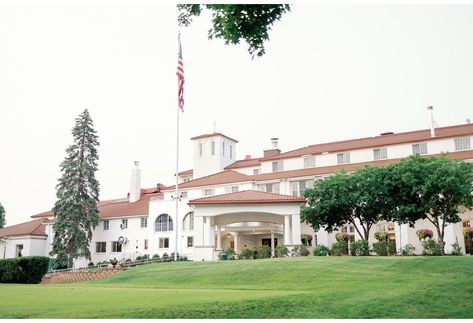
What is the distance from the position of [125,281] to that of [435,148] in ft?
102

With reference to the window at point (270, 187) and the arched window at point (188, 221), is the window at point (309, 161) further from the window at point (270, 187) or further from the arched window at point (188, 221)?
the arched window at point (188, 221)

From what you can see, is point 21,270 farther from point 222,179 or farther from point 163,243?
point 222,179

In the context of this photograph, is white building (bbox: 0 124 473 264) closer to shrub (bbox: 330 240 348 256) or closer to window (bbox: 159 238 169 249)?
window (bbox: 159 238 169 249)

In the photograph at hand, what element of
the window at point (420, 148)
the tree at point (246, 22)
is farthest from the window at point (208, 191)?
the tree at point (246, 22)

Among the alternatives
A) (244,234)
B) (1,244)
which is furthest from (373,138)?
(1,244)

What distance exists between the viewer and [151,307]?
37.9 ft

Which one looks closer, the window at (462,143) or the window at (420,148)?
the window at (462,143)

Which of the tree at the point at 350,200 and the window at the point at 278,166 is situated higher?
the window at the point at 278,166

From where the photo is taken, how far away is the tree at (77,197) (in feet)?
170

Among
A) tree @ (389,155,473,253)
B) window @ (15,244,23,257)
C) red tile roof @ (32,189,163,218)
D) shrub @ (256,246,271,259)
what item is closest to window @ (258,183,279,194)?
red tile roof @ (32,189,163,218)

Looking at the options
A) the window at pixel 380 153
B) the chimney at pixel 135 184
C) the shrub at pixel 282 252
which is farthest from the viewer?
the chimney at pixel 135 184

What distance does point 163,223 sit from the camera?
53844 millimetres

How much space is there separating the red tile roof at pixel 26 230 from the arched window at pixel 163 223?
658 inches

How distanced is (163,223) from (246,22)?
43.3 meters
